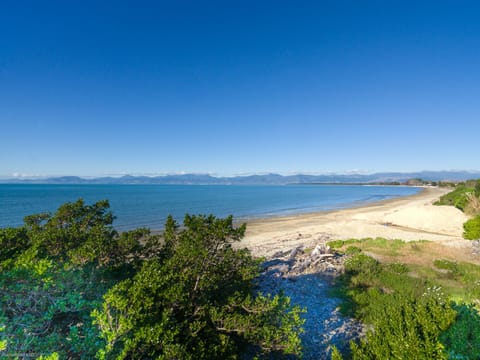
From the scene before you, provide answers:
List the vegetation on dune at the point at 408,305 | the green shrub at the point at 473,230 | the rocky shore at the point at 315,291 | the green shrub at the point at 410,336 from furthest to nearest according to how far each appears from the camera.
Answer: the green shrub at the point at 473,230
the rocky shore at the point at 315,291
the vegetation on dune at the point at 408,305
the green shrub at the point at 410,336

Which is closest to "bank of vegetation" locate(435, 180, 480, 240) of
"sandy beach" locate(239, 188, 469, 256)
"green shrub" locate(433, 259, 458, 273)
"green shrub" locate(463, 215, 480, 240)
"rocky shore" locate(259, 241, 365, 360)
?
"green shrub" locate(463, 215, 480, 240)

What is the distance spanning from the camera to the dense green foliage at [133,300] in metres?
4.25

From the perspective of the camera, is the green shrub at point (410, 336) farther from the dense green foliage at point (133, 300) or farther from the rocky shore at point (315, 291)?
the rocky shore at point (315, 291)

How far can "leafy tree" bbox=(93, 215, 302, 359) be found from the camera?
431cm

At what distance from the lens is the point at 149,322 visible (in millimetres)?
4477

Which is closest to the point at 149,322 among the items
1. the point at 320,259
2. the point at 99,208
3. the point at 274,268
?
the point at 99,208

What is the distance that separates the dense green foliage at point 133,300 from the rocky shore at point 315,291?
1821mm

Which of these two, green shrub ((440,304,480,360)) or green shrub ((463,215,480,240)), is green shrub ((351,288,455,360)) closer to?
green shrub ((440,304,480,360))

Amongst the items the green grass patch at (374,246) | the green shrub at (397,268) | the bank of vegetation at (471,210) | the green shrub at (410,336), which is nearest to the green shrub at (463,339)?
the green shrub at (410,336)

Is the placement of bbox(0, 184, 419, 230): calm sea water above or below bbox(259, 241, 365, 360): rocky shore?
below

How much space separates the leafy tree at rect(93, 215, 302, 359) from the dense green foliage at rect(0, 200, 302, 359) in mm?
22

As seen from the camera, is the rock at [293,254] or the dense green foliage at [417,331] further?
the rock at [293,254]

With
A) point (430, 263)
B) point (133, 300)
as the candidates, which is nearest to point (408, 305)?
point (133, 300)

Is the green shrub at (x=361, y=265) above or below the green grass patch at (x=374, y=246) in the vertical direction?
above
